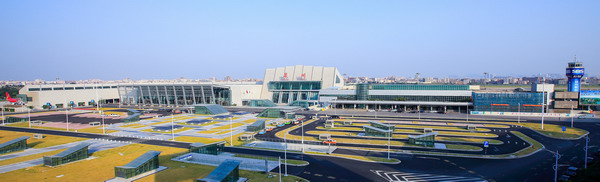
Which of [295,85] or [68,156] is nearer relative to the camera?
[68,156]

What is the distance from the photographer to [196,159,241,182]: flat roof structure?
102ft

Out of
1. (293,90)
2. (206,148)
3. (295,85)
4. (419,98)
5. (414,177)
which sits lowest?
(414,177)

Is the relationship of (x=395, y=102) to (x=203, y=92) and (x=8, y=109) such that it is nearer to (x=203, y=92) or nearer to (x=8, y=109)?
(x=203, y=92)

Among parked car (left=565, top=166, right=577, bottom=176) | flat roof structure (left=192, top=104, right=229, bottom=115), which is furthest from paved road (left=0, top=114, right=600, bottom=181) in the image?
flat roof structure (left=192, top=104, right=229, bottom=115)

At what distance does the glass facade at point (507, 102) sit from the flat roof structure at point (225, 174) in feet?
263

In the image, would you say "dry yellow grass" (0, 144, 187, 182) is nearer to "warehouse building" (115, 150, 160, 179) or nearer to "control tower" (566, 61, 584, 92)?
"warehouse building" (115, 150, 160, 179)

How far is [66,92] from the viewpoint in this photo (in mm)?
126562

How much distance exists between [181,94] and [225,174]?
10458cm

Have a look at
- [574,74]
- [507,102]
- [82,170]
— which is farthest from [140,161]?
[574,74]

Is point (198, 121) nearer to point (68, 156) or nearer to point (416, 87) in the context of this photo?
point (68, 156)

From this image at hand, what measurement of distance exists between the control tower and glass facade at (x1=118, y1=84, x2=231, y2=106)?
103m

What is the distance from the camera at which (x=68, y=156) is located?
41.2 m

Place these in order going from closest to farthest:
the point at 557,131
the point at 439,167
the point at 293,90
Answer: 1. the point at 439,167
2. the point at 557,131
3. the point at 293,90

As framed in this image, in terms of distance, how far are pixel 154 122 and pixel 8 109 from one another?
70.4m
